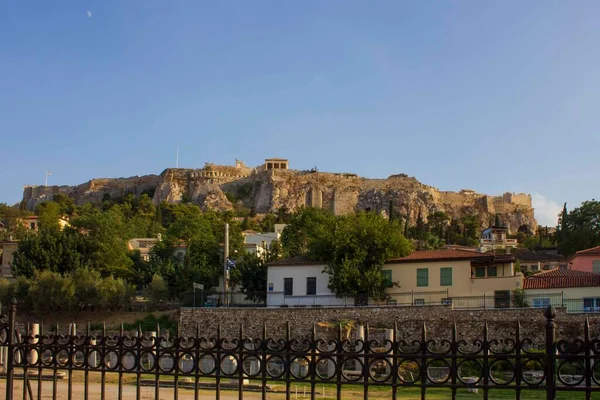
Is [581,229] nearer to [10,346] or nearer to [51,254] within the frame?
[51,254]

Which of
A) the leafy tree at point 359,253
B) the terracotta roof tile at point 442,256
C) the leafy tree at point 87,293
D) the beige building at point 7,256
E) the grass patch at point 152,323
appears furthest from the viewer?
the beige building at point 7,256

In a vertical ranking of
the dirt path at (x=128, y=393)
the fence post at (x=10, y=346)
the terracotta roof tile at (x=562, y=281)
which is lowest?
the dirt path at (x=128, y=393)

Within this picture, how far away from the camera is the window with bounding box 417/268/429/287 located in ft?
Answer: 122

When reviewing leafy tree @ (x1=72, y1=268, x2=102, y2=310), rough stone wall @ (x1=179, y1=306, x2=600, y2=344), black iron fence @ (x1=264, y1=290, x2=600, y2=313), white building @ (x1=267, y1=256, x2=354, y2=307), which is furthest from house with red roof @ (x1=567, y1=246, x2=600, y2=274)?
leafy tree @ (x1=72, y1=268, x2=102, y2=310)

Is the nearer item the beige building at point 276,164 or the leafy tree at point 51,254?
the leafy tree at point 51,254

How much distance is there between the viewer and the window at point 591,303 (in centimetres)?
3350

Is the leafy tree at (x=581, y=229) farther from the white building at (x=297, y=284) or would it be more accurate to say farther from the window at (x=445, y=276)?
the white building at (x=297, y=284)

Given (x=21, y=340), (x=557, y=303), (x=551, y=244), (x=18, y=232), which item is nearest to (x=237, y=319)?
(x=557, y=303)

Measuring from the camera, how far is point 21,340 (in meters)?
8.38

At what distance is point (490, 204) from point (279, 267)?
102 meters

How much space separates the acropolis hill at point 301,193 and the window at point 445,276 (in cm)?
8239

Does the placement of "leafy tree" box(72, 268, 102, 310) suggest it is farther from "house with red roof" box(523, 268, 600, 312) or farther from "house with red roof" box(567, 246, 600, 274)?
"house with red roof" box(567, 246, 600, 274)

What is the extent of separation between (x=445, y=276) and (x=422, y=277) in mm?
1201

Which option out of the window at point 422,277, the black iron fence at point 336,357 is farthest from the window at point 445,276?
the black iron fence at point 336,357
